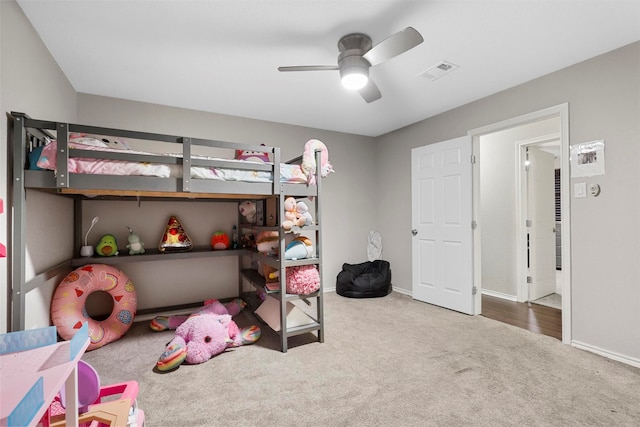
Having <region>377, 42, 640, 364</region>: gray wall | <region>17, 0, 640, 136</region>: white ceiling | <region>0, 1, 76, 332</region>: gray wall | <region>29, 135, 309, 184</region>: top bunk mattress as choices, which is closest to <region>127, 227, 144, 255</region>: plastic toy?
<region>0, 1, 76, 332</region>: gray wall

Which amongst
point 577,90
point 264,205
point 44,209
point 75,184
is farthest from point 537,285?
point 44,209

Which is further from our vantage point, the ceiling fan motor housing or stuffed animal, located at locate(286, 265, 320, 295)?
stuffed animal, located at locate(286, 265, 320, 295)

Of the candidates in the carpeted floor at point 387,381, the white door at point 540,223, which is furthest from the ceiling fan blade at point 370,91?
the white door at point 540,223

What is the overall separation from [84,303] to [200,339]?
113 centimetres

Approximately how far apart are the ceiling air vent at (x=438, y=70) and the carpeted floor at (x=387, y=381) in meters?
2.29

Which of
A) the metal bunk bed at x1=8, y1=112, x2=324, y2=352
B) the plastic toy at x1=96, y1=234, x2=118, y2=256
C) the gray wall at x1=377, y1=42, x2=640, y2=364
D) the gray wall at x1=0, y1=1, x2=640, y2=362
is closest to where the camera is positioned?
the metal bunk bed at x1=8, y1=112, x2=324, y2=352

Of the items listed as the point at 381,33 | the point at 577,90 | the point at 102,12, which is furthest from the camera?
the point at 577,90

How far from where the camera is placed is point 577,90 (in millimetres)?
2438

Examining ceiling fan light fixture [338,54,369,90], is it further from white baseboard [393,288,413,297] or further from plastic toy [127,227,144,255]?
white baseboard [393,288,413,297]

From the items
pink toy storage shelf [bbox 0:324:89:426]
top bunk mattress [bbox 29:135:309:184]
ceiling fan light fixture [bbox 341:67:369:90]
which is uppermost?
ceiling fan light fixture [bbox 341:67:369:90]

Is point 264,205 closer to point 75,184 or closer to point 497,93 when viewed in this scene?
point 75,184

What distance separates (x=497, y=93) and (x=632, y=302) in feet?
6.79

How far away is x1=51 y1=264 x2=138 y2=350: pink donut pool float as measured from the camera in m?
2.28

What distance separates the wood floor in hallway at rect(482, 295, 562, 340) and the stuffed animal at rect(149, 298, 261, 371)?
99.4 inches
